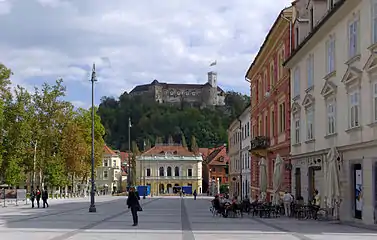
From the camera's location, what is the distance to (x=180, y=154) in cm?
12612

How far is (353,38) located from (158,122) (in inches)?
5607

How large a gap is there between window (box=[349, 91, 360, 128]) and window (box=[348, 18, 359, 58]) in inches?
62.9

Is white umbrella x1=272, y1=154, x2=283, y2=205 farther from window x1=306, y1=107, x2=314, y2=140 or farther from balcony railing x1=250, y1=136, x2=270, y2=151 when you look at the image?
balcony railing x1=250, y1=136, x2=270, y2=151

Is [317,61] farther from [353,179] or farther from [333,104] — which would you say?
[353,179]

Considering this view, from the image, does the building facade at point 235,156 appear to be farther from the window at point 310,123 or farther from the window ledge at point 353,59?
the window ledge at point 353,59

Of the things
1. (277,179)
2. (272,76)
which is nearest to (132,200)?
(277,179)

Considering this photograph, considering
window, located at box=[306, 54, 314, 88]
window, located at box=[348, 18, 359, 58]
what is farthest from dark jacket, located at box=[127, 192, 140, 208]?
window, located at box=[306, 54, 314, 88]

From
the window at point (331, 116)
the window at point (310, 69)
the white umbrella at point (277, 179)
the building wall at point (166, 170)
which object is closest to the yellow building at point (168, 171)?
the building wall at point (166, 170)

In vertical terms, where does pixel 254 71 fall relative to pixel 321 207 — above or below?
above

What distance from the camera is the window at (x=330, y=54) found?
2784cm

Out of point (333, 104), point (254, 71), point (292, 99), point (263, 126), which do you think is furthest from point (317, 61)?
point (254, 71)

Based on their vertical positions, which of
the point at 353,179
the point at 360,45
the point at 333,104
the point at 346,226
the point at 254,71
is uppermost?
the point at 254,71

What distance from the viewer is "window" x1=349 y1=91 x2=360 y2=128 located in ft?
79.7

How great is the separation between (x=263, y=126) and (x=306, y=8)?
15765 millimetres
